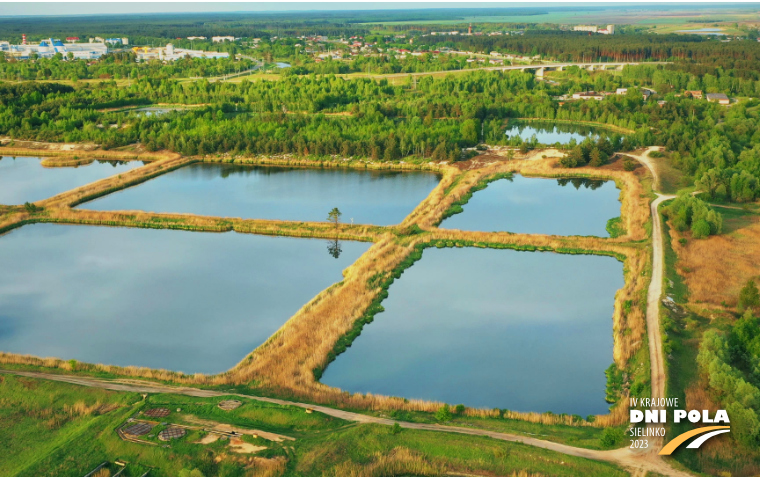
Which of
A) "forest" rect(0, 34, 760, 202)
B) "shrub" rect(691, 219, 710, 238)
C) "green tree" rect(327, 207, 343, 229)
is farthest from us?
"forest" rect(0, 34, 760, 202)

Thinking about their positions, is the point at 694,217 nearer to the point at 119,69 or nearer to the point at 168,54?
the point at 119,69

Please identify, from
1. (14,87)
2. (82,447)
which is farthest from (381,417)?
(14,87)

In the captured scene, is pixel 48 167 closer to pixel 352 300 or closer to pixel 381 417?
pixel 352 300

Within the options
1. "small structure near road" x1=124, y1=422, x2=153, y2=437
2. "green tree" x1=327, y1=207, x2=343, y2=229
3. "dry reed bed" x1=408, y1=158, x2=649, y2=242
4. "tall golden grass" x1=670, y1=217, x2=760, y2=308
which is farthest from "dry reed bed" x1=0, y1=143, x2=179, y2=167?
"tall golden grass" x1=670, y1=217, x2=760, y2=308

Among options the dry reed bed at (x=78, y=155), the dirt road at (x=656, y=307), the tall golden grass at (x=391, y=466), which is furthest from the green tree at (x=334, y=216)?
the dry reed bed at (x=78, y=155)

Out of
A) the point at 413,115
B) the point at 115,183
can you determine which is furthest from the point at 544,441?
the point at 413,115

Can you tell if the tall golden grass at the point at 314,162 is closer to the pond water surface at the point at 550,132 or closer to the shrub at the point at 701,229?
the pond water surface at the point at 550,132

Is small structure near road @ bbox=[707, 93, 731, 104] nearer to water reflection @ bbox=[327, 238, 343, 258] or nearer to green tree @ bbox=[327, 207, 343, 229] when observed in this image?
green tree @ bbox=[327, 207, 343, 229]
